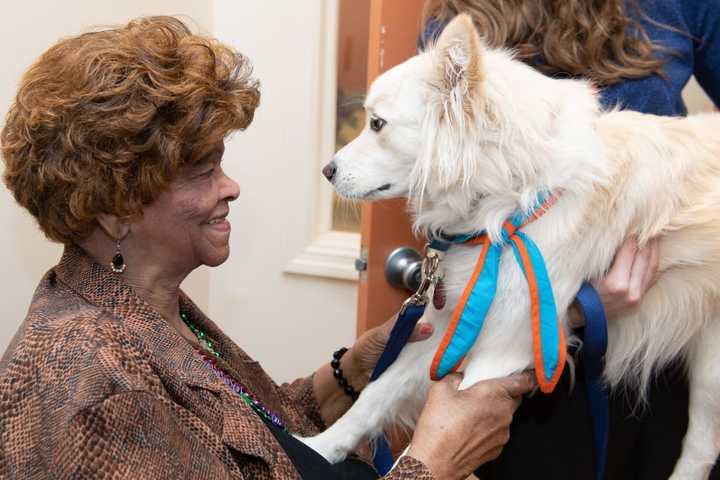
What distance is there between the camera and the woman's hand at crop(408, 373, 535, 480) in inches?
42.8

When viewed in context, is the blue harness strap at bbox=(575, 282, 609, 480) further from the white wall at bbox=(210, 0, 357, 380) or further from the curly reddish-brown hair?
the white wall at bbox=(210, 0, 357, 380)

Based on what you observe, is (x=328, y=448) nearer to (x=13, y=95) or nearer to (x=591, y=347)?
(x=591, y=347)

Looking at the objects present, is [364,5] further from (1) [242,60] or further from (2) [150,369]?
(2) [150,369]

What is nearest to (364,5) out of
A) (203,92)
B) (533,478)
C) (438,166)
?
(438,166)

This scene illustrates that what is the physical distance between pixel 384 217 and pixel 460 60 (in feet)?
1.66

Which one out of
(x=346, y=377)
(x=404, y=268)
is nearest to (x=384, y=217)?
(x=404, y=268)

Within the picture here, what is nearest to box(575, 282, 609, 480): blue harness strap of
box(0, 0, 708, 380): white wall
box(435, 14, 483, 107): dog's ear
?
box(435, 14, 483, 107): dog's ear

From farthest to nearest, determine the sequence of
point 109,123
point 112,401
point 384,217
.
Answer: point 384,217, point 109,123, point 112,401

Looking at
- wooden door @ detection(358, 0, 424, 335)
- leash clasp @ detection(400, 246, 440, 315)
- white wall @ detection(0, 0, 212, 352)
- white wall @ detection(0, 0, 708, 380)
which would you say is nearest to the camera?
leash clasp @ detection(400, 246, 440, 315)

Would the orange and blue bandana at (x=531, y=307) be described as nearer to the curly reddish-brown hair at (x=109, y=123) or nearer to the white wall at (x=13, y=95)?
the curly reddish-brown hair at (x=109, y=123)

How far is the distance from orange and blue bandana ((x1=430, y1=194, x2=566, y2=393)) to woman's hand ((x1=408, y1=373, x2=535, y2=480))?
2.0 inches

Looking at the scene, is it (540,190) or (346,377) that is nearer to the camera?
(540,190)

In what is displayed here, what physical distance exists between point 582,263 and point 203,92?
2.24 ft

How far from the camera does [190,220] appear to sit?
117cm
